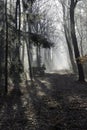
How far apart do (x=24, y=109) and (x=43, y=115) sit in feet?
5.25

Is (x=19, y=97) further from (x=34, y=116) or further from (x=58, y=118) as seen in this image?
(x=58, y=118)

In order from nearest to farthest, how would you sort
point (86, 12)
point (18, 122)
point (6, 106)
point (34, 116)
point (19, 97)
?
point (18, 122) < point (34, 116) < point (6, 106) < point (19, 97) < point (86, 12)

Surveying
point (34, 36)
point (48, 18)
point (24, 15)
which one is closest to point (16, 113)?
point (34, 36)

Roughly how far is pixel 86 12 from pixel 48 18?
7174mm

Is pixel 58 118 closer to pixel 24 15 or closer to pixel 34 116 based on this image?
pixel 34 116

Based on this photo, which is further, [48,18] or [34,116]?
[48,18]

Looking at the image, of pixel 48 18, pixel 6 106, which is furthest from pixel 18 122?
pixel 48 18

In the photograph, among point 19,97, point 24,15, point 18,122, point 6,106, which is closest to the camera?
point 18,122

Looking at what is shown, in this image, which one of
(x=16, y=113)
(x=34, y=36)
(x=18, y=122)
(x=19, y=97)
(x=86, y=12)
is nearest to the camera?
(x=18, y=122)

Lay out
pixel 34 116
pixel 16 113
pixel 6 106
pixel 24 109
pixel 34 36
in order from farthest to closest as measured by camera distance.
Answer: pixel 34 36, pixel 6 106, pixel 24 109, pixel 16 113, pixel 34 116

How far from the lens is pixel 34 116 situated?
9477mm

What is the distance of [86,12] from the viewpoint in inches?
1845

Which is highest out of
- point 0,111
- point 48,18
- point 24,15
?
point 48,18

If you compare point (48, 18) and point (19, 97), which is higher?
point (48, 18)
